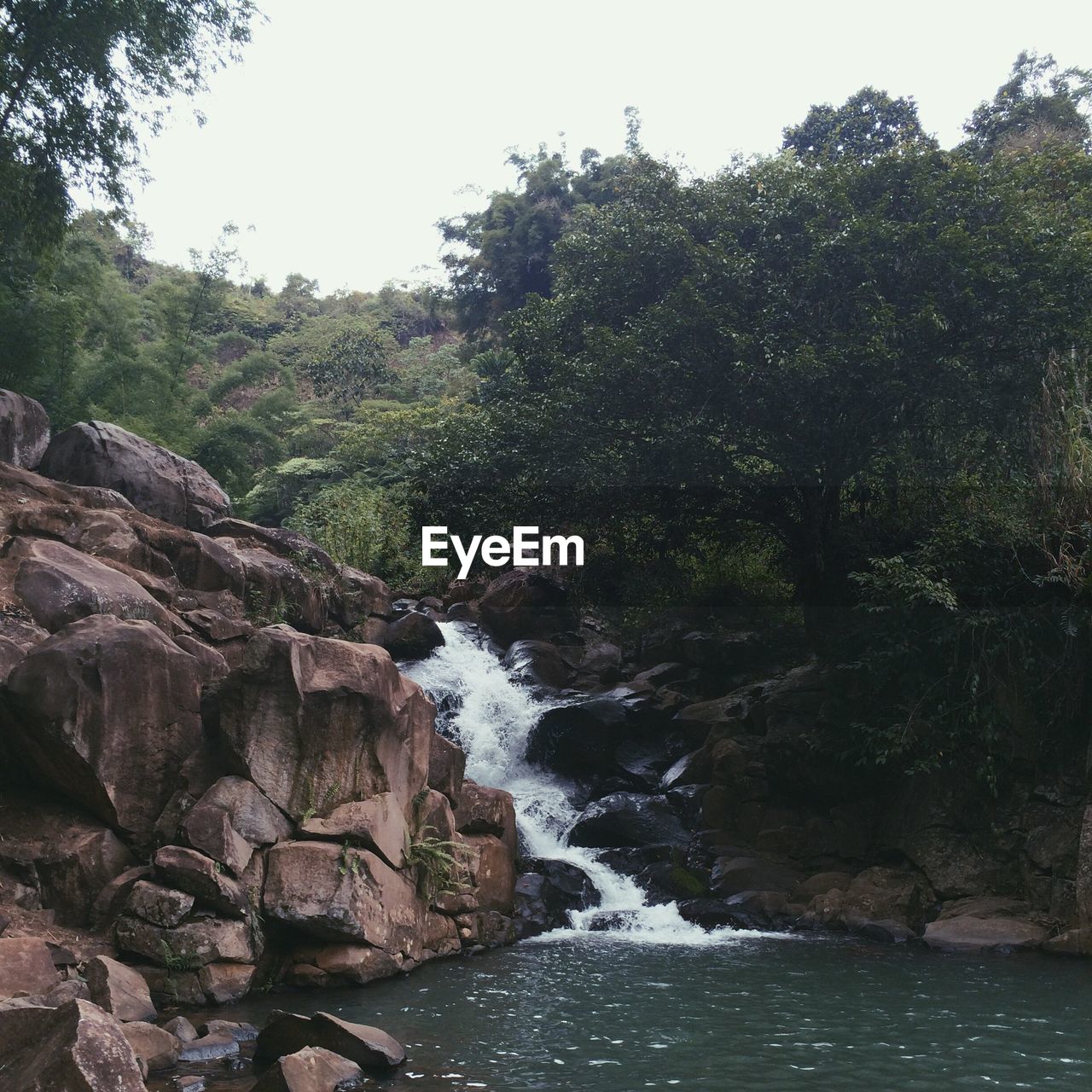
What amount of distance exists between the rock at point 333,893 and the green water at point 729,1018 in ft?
1.85

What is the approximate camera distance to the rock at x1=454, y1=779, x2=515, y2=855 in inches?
508

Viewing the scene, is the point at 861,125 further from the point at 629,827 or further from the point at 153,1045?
the point at 153,1045

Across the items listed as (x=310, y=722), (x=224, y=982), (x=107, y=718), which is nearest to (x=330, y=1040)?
(x=224, y=982)

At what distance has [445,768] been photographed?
12758 millimetres

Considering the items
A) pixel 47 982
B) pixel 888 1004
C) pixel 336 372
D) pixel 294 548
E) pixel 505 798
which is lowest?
pixel 888 1004

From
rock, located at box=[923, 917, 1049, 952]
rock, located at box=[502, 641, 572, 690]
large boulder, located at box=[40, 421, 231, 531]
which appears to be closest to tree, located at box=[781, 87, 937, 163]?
rock, located at box=[502, 641, 572, 690]

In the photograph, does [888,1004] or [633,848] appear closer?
[888,1004]

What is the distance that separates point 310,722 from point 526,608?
1185cm

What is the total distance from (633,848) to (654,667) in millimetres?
5443

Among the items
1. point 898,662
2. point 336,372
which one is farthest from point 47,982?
point 336,372

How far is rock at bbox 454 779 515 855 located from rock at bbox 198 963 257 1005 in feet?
12.8

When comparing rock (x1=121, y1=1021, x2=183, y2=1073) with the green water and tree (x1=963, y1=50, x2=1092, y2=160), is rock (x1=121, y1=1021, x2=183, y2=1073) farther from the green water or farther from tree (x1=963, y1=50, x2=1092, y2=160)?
tree (x1=963, y1=50, x2=1092, y2=160)

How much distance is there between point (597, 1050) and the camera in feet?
26.0

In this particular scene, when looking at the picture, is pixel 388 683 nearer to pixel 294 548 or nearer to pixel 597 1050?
pixel 597 1050
